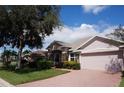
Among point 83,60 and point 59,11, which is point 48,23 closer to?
point 59,11

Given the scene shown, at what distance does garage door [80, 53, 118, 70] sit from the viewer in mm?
25375

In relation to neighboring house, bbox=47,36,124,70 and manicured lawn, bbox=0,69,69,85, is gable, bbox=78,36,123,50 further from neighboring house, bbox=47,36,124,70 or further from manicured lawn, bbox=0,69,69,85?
manicured lawn, bbox=0,69,69,85

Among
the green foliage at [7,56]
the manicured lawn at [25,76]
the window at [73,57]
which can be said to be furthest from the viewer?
the green foliage at [7,56]

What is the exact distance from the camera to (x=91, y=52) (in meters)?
28.0

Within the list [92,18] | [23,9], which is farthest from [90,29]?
[23,9]

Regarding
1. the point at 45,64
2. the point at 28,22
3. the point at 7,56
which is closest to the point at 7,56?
the point at 7,56

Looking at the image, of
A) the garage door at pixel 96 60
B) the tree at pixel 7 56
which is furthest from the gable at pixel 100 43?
the tree at pixel 7 56

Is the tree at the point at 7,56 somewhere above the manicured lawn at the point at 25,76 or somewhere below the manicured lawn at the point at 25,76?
above

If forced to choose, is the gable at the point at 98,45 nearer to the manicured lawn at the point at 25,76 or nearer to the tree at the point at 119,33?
the tree at the point at 119,33

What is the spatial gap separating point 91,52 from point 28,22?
7.52 metres

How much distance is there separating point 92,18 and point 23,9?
292 inches

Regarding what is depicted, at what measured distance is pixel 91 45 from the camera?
94.5 ft

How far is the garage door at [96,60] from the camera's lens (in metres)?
25.4
